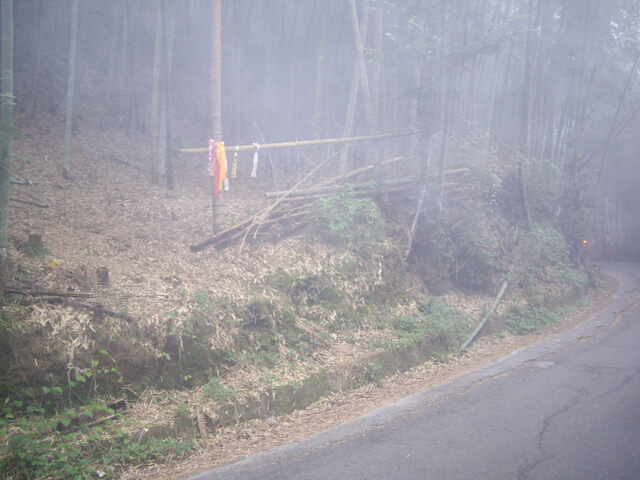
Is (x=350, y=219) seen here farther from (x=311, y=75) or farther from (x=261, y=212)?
(x=311, y=75)

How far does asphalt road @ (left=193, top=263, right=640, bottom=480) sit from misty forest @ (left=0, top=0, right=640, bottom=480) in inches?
26.3

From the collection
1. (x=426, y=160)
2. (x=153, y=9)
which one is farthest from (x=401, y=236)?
(x=153, y=9)

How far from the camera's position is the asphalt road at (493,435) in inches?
161

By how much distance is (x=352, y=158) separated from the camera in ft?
37.9

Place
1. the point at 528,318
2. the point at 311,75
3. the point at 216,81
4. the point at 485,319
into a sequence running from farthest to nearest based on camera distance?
1. the point at 311,75
2. the point at 528,318
3. the point at 485,319
4. the point at 216,81

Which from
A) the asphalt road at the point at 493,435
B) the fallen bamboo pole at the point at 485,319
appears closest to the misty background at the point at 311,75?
the fallen bamboo pole at the point at 485,319

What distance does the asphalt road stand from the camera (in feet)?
13.4

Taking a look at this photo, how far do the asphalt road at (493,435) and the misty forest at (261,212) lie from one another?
0.67 metres

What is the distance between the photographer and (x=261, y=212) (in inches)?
356

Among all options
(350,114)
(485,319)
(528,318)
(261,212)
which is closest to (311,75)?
(350,114)

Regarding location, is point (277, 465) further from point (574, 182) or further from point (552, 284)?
point (574, 182)

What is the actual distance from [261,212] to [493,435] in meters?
5.76

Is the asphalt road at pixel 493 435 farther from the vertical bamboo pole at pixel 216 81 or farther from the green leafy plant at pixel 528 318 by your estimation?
the vertical bamboo pole at pixel 216 81

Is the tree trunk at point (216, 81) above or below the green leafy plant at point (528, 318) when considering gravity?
above
